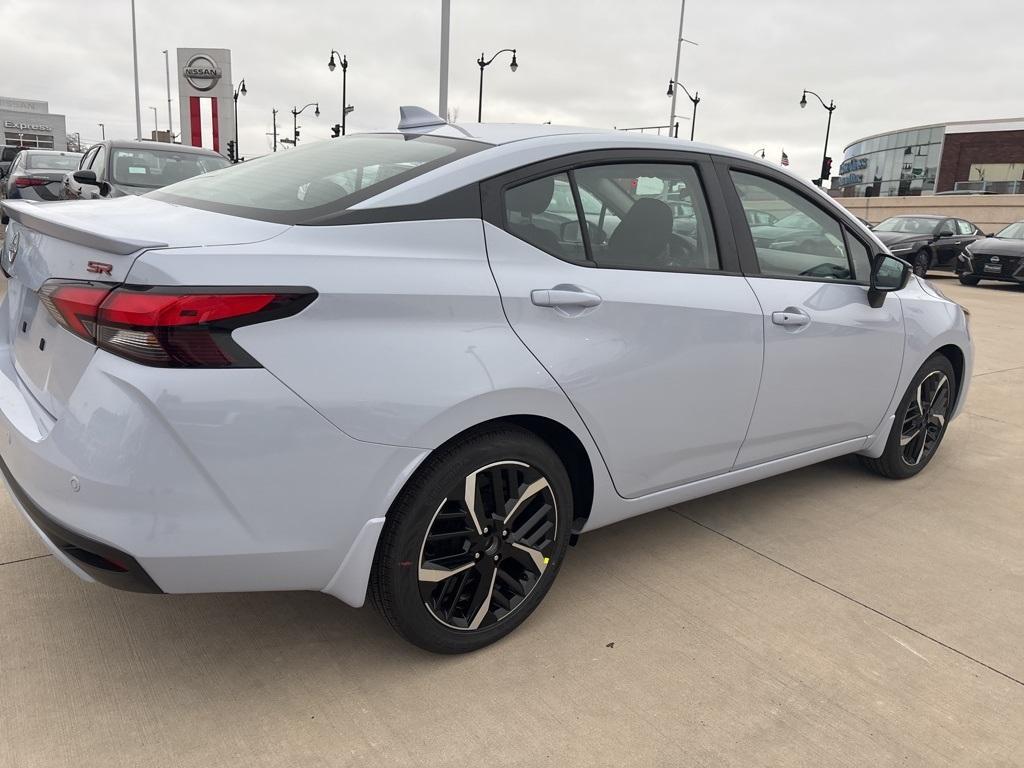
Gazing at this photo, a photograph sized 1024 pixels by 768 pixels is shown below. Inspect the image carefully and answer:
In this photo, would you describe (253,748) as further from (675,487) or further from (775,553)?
(775,553)

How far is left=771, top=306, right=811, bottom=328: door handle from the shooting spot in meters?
3.08

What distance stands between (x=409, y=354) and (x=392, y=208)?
1.44 ft

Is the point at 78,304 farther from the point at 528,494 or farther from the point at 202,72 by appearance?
the point at 202,72

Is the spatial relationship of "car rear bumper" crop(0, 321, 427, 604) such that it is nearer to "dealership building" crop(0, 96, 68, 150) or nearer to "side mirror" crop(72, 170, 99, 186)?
"side mirror" crop(72, 170, 99, 186)

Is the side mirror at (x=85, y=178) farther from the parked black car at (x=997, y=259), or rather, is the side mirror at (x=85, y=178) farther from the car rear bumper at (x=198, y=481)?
the parked black car at (x=997, y=259)

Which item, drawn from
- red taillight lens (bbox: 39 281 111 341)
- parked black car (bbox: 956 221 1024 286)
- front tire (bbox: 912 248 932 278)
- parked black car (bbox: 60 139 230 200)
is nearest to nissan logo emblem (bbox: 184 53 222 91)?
parked black car (bbox: 60 139 230 200)

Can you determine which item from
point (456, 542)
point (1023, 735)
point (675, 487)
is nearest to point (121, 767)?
point (456, 542)

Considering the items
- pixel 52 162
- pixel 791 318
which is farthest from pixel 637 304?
pixel 52 162

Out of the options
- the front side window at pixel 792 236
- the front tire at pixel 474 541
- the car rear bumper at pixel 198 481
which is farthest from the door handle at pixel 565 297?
the front side window at pixel 792 236

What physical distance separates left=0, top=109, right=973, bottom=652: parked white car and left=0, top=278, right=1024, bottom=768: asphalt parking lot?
0.88 ft

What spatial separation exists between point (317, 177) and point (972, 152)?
6379 centimetres

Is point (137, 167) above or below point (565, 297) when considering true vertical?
above

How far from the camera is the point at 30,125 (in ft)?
401

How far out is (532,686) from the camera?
7.77ft
